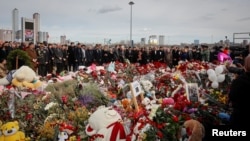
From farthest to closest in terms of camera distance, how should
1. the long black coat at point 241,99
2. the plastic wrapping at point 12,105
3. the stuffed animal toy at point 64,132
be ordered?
the plastic wrapping at point 12,105 → the stuffed animal toy at point 64,132 → the long black coat at point 241,99

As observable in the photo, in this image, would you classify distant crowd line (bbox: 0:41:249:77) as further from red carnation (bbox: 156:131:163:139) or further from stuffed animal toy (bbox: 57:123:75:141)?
red carnation (bbox: 156:131:163:139)

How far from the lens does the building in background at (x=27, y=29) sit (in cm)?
2323

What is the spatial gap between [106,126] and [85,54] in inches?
542

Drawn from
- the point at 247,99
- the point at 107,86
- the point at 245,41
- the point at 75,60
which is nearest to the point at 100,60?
the point at 75,60

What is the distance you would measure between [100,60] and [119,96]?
12607 mm

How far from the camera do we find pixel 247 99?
11.8ft

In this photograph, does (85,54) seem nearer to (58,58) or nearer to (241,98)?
(58,58)

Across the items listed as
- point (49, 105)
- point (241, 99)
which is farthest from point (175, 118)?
point (49, 105)

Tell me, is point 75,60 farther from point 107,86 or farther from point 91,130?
point 91,130

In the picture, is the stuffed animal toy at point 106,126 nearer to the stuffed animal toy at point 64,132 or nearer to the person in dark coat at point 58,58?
the stuffed animal toy at point 64,132

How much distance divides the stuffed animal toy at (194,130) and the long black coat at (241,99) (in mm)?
396

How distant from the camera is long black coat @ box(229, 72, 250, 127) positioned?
3609 millimetres

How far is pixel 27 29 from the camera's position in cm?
2372

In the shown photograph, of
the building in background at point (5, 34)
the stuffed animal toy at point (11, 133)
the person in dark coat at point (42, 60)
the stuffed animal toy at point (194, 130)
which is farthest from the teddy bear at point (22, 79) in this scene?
the building in background at point (5, 34)
